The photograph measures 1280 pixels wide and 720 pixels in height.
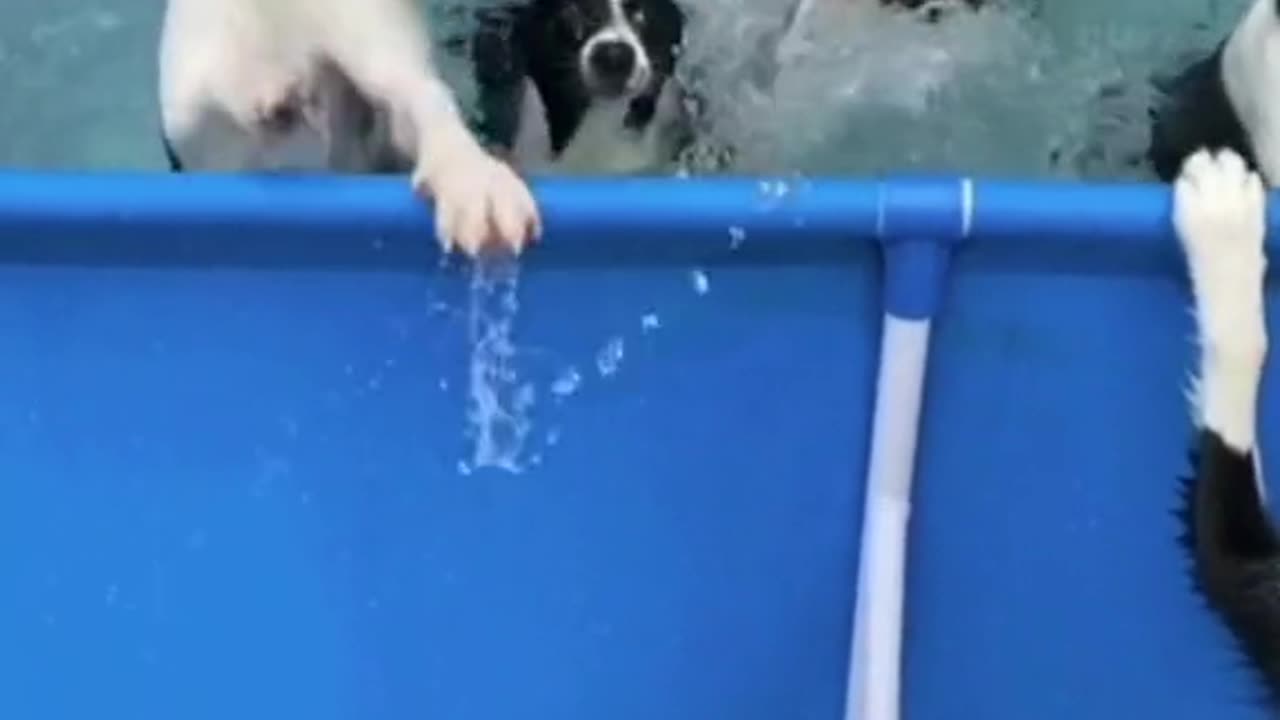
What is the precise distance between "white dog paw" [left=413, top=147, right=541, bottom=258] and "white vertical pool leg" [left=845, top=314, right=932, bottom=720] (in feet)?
0.65

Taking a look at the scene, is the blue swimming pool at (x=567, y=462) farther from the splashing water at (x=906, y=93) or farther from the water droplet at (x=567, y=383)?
the splashing water at (x=906, y=93)

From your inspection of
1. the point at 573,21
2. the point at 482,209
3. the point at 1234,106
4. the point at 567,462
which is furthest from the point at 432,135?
the point at 1234,106

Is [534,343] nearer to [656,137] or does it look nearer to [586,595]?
[586,595]

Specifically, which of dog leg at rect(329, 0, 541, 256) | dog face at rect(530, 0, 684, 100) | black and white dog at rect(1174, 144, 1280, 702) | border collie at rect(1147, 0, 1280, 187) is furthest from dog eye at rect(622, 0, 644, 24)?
black and white dog at rect(1174, 144, 1280, 702)

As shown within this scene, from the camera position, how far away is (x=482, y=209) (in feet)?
4.12

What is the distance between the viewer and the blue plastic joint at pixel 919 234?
4.12 feet

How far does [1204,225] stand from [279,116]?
0.51 m

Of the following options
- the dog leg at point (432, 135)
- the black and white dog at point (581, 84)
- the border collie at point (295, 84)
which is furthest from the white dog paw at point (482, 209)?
the black and white dog at point (581, 84)

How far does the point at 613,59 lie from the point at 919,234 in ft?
1.24

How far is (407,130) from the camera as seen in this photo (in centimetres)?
141

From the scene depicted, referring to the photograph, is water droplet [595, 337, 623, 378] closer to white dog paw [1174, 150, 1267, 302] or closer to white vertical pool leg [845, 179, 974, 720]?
white vertical pool leg [845, 179, 974, 720]

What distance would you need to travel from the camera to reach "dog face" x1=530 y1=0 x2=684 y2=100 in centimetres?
159

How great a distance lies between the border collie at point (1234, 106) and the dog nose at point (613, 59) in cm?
34

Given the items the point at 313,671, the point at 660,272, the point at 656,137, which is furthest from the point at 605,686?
the point at 656,137
